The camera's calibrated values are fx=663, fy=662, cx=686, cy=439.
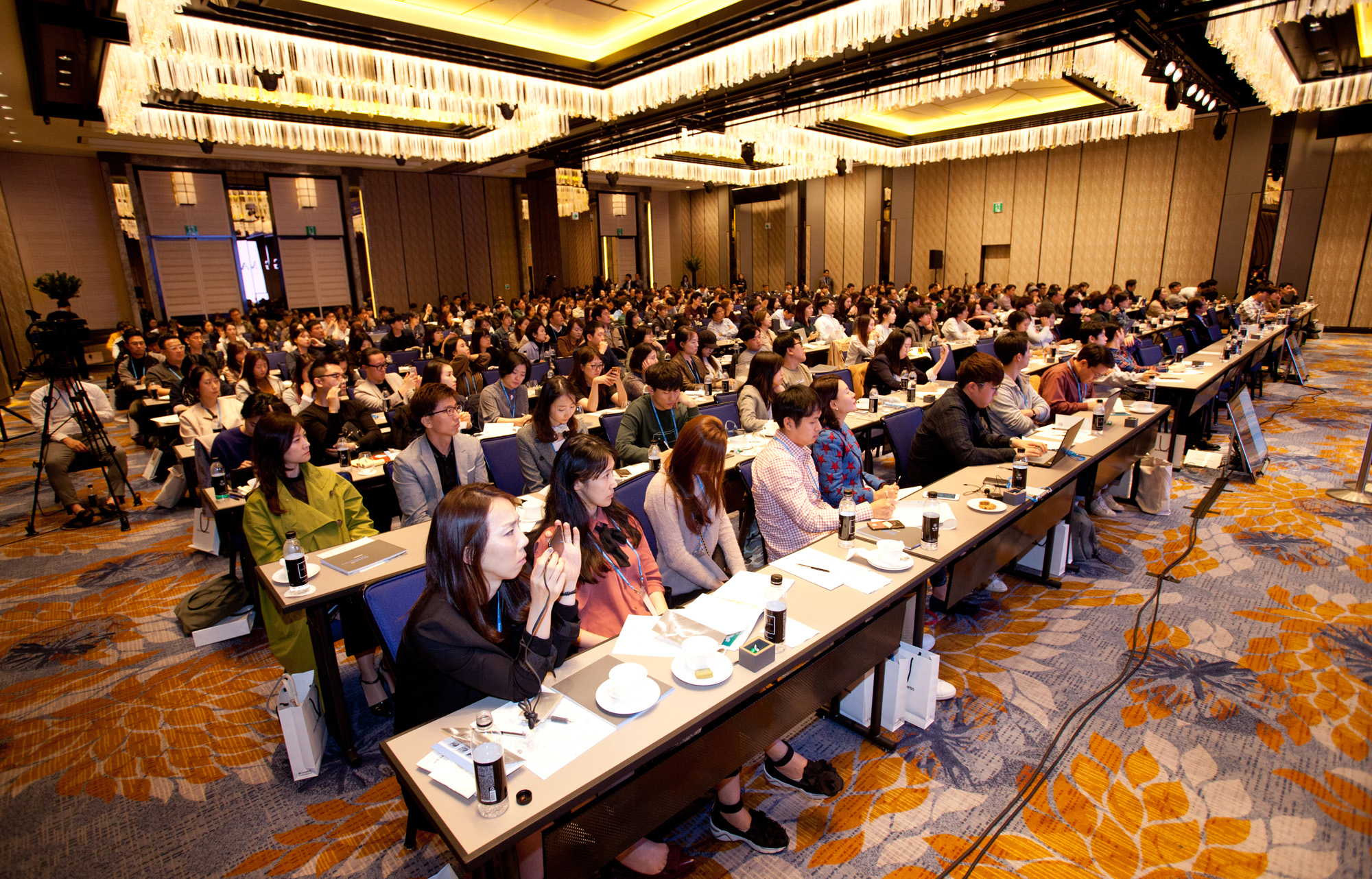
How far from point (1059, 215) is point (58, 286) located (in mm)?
23461

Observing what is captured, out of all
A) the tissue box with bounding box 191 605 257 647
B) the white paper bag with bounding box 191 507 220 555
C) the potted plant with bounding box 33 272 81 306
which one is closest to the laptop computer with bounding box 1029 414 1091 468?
the tissue box with bounding box 191 605 257 647

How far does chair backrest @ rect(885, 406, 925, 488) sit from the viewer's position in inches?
185

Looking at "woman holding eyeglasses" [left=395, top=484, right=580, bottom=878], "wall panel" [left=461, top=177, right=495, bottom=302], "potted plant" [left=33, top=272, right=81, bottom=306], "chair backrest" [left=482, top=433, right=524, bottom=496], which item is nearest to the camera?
"woman holding eyeglasses" [left=395, top=484, right=580, bottom=878]

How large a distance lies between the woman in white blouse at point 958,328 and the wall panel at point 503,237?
14308mm

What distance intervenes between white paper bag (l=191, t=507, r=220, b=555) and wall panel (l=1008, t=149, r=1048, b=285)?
18897 millimetres

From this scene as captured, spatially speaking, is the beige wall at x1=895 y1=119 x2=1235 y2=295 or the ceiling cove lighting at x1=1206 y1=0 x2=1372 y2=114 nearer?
the ceiling cove lighting at x1=1206 y1=0 x2=1372 y2=114

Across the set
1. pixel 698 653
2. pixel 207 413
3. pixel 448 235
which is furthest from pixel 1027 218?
pixel 698 653

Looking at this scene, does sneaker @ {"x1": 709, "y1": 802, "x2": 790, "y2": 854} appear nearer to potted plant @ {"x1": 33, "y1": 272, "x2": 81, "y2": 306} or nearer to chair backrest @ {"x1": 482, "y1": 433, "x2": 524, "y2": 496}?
chair backrest @ {"x1": 482, "y1": 433, "x2": 524, "y2": 496}

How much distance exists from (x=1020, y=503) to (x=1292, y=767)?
5.07ft

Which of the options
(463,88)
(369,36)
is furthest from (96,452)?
(463,88)

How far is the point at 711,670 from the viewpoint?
2.17 metres

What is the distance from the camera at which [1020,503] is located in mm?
3654

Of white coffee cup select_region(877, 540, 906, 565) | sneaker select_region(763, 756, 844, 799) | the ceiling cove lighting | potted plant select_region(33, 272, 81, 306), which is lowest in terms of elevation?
sneaker select_region(763, 756, 844, 799)

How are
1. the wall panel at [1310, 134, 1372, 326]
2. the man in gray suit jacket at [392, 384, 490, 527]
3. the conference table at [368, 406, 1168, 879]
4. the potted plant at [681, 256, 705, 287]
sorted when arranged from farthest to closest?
the potted plant at [681, 256, 705, 287], the wall panel at [1310, 134, 1372, 326], the man in gray suit jacket at [392, 384, 490, 527], the conference table at [368, 406, 1168, 879]
